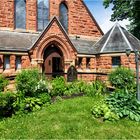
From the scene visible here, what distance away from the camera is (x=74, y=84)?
20.1 m

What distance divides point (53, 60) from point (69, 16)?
4544 mm

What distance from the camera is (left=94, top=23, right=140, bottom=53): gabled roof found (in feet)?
79.9

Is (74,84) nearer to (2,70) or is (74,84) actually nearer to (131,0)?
(2,70)

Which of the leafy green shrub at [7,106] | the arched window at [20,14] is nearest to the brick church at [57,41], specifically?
the arched window at [20,14]

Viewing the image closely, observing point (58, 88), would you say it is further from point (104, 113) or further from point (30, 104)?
point (104, 113)

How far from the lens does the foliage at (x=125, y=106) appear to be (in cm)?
1343

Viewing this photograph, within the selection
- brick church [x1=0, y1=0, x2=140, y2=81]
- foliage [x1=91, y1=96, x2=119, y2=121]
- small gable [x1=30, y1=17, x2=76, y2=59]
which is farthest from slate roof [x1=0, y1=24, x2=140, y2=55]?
foliage [x1=91, y1=96, x2=119, y2=121]

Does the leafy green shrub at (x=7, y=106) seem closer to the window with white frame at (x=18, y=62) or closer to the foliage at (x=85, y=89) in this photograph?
the foliage at (x=85, y=89)

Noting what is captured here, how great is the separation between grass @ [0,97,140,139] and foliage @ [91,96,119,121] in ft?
0.91

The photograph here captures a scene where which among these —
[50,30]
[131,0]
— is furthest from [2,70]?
[131,0]

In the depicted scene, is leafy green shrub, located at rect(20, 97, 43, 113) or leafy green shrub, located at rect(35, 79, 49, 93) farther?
leafy green shrub, located at rect(35, 79, 49, 93)

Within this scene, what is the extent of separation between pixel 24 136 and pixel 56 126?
154cm

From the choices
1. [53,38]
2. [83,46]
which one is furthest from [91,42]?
[53,38]

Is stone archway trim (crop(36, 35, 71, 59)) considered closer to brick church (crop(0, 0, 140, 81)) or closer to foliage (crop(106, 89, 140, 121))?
brick church (crop(0, 0, 140, 81))
